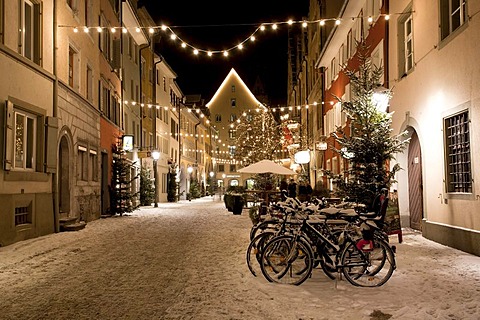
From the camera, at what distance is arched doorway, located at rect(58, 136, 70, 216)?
1780 centimetres

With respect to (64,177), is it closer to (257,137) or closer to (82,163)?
(82,163)

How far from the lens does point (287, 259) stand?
7.93 m

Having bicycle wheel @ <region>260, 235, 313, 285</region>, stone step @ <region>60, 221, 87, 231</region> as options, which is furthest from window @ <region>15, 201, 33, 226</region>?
bicycle wheel @ <region>260, 235, 313, 285</region>

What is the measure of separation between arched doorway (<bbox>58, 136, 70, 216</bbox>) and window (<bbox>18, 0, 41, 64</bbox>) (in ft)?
12.0

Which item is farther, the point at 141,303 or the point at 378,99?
the point at 378,99

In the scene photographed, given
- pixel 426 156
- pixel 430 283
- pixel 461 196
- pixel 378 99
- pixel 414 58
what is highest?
pixel 414 58

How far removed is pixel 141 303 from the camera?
6711 mm

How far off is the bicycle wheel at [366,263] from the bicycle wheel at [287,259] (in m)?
0.53

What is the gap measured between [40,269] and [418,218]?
10.5 meters

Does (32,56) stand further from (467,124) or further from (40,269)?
(467,124)

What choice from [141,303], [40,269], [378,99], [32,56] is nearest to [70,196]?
[32,56]

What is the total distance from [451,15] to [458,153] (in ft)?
10.2

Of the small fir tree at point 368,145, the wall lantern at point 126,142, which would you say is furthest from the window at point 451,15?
the wall lantern at point 126,142

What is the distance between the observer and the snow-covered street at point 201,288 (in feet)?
20.4
